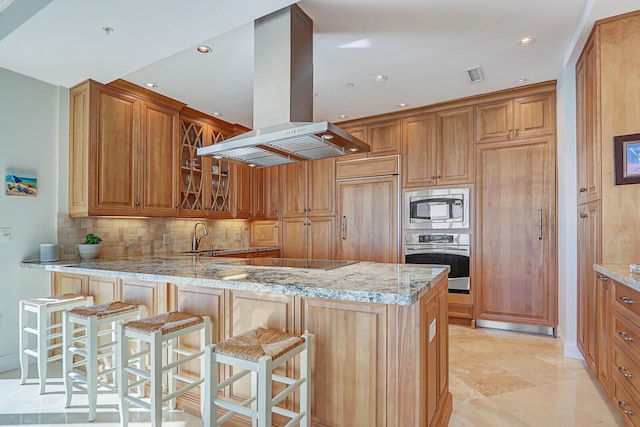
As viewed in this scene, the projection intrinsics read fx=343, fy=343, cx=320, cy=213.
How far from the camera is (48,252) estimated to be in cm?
286

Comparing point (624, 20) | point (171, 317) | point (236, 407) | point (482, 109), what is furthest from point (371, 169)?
point (236, 407)

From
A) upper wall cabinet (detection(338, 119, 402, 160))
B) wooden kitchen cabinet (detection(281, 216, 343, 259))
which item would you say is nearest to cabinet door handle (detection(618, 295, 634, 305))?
upper wall cabinet (detection(338, 119, 402, 160))

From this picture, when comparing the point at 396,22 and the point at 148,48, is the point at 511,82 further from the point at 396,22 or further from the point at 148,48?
the point at 148,48

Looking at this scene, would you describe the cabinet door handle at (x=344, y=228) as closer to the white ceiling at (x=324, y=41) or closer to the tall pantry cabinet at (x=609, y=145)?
the white ceiling at (x=324, y=41)

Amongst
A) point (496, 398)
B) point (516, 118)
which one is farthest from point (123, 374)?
point (516, 118)

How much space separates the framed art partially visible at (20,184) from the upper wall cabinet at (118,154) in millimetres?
262

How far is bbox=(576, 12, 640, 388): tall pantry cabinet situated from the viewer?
220 cm

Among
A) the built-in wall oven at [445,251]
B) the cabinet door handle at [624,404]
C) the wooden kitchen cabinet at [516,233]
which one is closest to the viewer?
the cabinet door handle at [624,404]

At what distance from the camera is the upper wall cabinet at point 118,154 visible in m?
3.02

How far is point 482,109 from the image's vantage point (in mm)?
3734

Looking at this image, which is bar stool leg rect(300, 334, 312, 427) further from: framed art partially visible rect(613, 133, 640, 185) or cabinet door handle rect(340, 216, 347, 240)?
cabinet door handle rect(340, 216, 347, 240)

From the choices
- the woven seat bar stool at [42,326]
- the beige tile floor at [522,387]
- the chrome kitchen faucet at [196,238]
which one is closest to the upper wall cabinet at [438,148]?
the beige tile floor at [522,387]

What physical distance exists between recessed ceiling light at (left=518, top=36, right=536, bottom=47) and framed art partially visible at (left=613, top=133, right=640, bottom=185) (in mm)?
917

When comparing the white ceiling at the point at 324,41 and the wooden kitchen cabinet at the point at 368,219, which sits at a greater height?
the white ceiling at the point at 324,41
